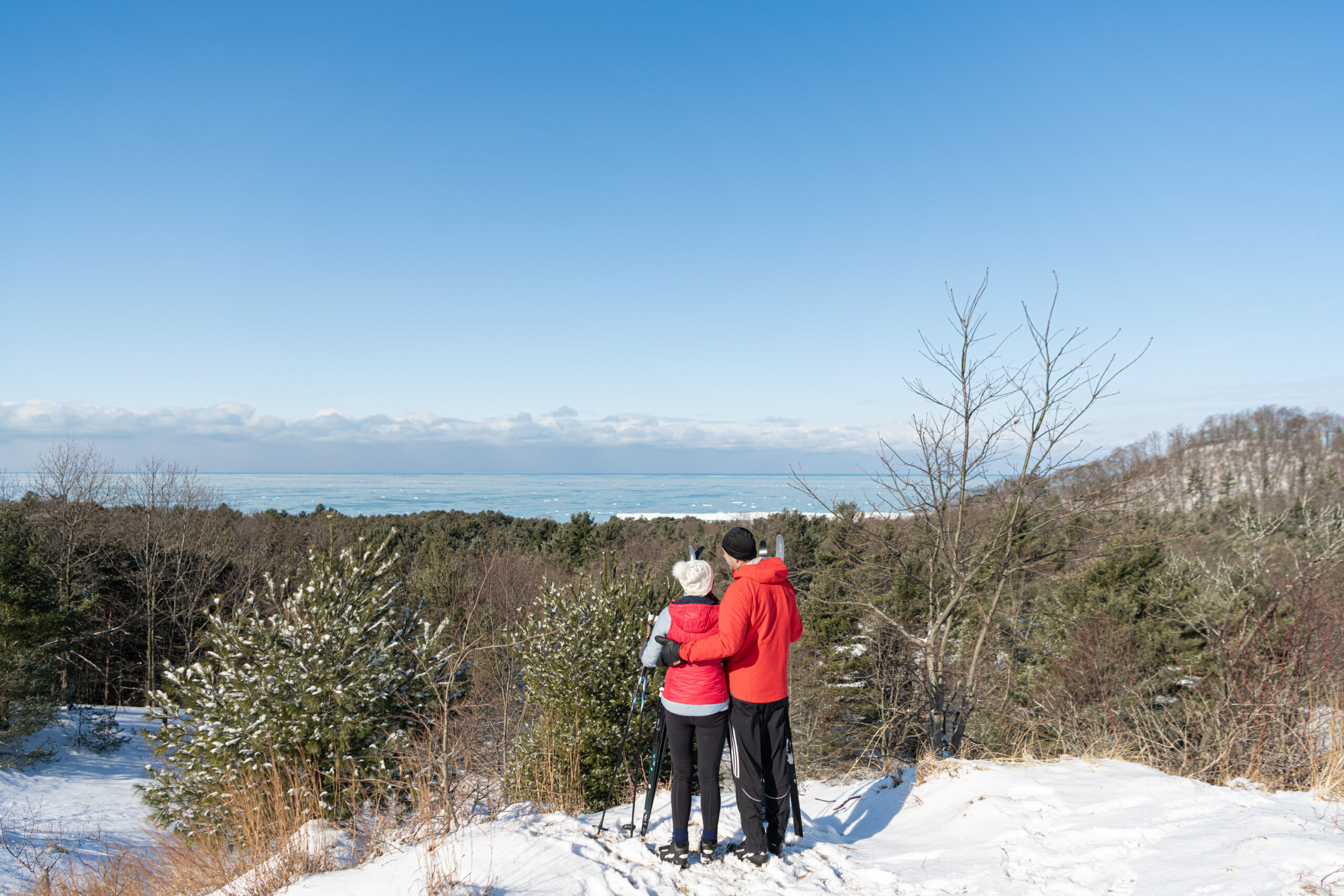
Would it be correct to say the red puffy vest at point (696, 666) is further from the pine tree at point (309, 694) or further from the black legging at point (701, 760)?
the pine tree at point (309, 694)

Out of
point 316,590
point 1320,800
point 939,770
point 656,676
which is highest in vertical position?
point 316,590

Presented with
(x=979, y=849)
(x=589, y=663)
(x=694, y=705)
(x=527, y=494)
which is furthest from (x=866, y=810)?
(x=527, y=494)

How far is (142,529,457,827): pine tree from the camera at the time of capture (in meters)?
7.47

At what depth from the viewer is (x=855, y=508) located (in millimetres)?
9711

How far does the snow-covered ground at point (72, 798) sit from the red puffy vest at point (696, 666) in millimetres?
11690

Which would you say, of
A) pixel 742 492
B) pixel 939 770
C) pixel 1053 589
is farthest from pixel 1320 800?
pixel 742 492

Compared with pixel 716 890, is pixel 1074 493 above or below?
above

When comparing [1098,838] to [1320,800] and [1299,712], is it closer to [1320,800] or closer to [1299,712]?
[1320,800]

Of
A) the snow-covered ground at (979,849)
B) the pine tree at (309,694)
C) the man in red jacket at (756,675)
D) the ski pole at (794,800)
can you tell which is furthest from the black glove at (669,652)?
the pine tree at (309,694)

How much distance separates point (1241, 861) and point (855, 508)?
21.6ft

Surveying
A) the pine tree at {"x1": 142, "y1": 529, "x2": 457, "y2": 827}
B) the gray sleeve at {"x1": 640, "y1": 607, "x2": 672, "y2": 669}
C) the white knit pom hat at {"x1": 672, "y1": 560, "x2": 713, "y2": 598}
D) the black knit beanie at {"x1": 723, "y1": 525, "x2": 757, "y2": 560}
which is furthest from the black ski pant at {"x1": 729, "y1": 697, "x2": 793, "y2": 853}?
the pine tree at {"x1": 142, "y1": 529, "x2": 457, "y2": 827}

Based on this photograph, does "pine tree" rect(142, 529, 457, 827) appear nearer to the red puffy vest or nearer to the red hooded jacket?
the red puffy vest

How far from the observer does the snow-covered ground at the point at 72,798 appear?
38.2ft

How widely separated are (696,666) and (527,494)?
4215 inches
